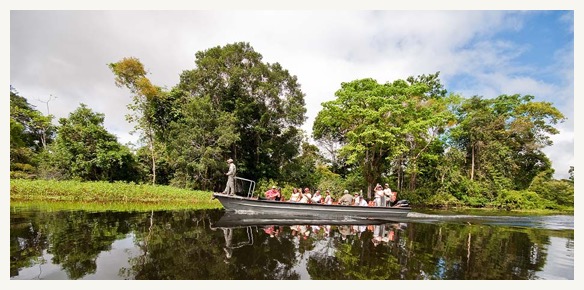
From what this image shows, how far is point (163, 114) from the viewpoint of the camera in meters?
26.8

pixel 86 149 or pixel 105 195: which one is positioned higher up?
pixel 86 149

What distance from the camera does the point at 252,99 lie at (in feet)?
87.6

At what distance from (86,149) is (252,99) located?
498 inches

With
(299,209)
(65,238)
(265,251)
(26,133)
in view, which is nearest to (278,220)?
(299,209)

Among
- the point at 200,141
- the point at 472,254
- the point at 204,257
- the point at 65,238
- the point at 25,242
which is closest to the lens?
the point at 204,257

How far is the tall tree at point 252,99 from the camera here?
25766 millimetres

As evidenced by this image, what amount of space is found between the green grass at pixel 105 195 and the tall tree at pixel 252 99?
658cm

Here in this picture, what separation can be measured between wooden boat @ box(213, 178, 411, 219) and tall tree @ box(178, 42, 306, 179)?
12.1 meters

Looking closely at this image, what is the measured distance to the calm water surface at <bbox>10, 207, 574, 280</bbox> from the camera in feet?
19.2

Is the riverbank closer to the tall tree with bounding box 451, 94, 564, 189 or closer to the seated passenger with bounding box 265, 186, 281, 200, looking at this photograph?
the seated passenger with bounding box 265, 186, 281, 200

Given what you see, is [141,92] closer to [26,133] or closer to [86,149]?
[86,149]

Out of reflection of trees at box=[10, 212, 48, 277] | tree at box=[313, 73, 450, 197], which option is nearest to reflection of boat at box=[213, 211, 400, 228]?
reflection of trees at box=[10, 212, 48, 277]

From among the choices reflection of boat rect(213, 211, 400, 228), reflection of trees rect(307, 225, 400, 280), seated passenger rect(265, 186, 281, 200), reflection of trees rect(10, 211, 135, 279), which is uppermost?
seated passenger rect(265, 186, 281, 200)
